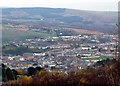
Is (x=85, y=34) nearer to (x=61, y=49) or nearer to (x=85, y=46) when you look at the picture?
(x=85, y=46)

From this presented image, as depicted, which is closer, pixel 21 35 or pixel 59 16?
pixel 21 35

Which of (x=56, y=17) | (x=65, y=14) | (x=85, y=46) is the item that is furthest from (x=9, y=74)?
(x=65, y=14)

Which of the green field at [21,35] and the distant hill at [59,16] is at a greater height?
the distant hill at [59,16]

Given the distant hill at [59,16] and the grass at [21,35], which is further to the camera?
the distant hill at [59,16]

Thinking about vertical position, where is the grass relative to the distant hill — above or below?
below

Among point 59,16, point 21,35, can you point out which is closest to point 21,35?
point 21,35

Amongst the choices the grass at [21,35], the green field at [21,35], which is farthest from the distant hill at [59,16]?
the grass at [21,35]

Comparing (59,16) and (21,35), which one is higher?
(59,16)

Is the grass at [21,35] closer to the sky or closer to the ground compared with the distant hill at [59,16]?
closer to the ground

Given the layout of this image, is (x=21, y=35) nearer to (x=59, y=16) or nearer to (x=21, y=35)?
(x=21, y=35)

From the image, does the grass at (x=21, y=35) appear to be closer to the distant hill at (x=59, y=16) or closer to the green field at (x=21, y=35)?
the green field at (x=21, y=35)

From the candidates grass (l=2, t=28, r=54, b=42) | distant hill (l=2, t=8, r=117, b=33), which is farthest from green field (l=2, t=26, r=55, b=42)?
distant hill (l=2, t=8, r=117, b=33)

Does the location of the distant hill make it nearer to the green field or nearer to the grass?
the green field
